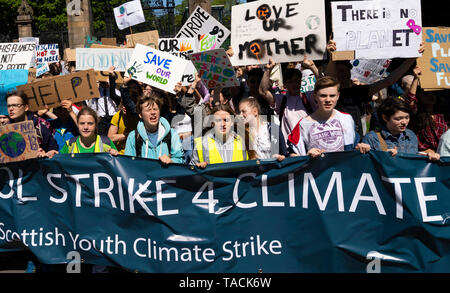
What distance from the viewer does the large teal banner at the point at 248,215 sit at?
4051 mm

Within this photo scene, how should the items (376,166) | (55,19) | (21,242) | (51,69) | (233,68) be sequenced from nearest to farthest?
(376,166), (21,242), (233,68), (51,69), (55,19)

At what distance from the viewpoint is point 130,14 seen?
9.10 meters

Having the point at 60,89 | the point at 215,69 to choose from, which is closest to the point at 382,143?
the point at 215,69

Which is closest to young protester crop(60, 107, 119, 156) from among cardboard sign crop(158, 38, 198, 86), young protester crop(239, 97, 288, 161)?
young protester crop(239, 97, 288, 161)

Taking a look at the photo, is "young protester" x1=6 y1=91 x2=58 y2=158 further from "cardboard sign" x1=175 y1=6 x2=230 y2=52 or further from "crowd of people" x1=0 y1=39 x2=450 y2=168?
"cardboard sign" x1=175 y1=6 x2=230 y2=52

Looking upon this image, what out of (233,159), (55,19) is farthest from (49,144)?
(55,19)

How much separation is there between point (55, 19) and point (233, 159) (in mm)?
40314

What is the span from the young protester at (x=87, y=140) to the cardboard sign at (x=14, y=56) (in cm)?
338

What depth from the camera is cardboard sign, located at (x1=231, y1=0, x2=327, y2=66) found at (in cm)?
533

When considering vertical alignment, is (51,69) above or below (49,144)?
above

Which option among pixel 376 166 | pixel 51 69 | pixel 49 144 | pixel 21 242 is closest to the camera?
pixel 376 166

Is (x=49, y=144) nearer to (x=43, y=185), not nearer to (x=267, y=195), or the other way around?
(x=43, y=185)

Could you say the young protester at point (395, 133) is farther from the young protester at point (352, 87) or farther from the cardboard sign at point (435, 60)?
Answer: the cardboard sign at point (435, 60)

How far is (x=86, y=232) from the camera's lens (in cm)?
435
